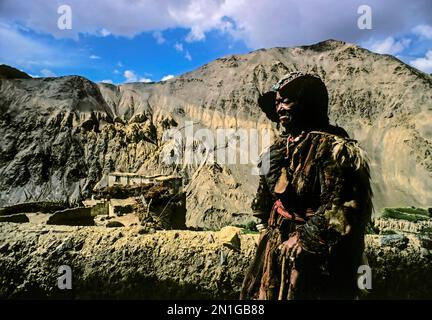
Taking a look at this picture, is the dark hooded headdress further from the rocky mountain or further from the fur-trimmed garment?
the rocky mountain

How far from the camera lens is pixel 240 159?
33.1 m

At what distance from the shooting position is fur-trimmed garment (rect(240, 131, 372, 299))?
89.2 inches

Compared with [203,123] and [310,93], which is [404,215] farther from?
[203,123]

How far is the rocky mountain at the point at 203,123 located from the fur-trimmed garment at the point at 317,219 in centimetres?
2392

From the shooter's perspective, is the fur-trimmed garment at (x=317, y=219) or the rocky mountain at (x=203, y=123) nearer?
the fur-trimmed garment at (x=317, y=219)

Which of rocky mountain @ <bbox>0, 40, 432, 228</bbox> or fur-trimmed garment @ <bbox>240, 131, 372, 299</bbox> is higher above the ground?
rocky mountain @ <bbox>0, 40, 432, 228</bbox>

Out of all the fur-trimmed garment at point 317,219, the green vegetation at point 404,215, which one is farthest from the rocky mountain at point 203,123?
the fur-trimmed garment at point 317,219

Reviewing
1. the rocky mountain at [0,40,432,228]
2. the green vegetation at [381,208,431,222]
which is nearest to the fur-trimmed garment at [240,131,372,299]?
the green vegetation at [381,208,431,222]

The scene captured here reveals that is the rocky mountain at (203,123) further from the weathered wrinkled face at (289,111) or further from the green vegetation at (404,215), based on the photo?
the weathered wrinkled face at (289,111)

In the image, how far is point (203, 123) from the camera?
40.0 meters

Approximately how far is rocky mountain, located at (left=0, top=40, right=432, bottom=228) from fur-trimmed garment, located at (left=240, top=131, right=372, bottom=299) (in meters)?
23.9

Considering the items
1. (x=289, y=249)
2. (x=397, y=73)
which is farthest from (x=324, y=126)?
(x=397, y=73)

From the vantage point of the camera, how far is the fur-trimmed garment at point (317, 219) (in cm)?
227
